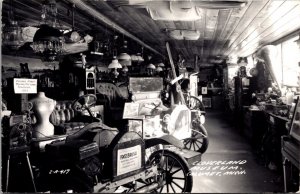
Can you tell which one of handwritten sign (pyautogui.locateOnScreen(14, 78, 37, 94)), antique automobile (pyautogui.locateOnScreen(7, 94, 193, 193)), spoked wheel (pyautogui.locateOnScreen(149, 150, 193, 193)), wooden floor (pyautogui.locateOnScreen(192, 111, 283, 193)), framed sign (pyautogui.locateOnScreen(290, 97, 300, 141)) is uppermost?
handwritten sign (pyautogui.locateOnScreen(14, 78, 37, 94))

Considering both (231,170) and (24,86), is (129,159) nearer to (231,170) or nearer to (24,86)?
(24,86)

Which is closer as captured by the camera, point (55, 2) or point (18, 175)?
point (18, 175)

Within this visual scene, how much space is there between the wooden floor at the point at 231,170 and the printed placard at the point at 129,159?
44.2 inches

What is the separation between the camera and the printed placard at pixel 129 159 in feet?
7.53

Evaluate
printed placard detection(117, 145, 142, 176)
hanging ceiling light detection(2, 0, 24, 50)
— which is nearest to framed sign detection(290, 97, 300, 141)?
printed placard detection(117, 145, 142, 176)

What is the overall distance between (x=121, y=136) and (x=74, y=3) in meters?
2.18

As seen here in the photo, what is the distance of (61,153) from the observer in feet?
7.82

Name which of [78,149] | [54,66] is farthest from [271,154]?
[54,66]

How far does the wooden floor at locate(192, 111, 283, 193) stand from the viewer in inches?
130

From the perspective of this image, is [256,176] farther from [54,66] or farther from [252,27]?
[54,66]

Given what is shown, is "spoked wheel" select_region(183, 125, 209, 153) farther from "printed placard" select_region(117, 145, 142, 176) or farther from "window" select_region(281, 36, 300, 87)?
"printed placard" select_region(117, 145, 142, 176)

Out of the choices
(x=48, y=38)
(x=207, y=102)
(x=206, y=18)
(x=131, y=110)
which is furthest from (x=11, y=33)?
(x=207, y=102)

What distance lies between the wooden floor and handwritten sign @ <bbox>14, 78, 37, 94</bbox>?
207 centimetres

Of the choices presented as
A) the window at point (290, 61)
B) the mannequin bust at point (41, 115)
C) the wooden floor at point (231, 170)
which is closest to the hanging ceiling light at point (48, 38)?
the mannequin bust at point (41, 115)
